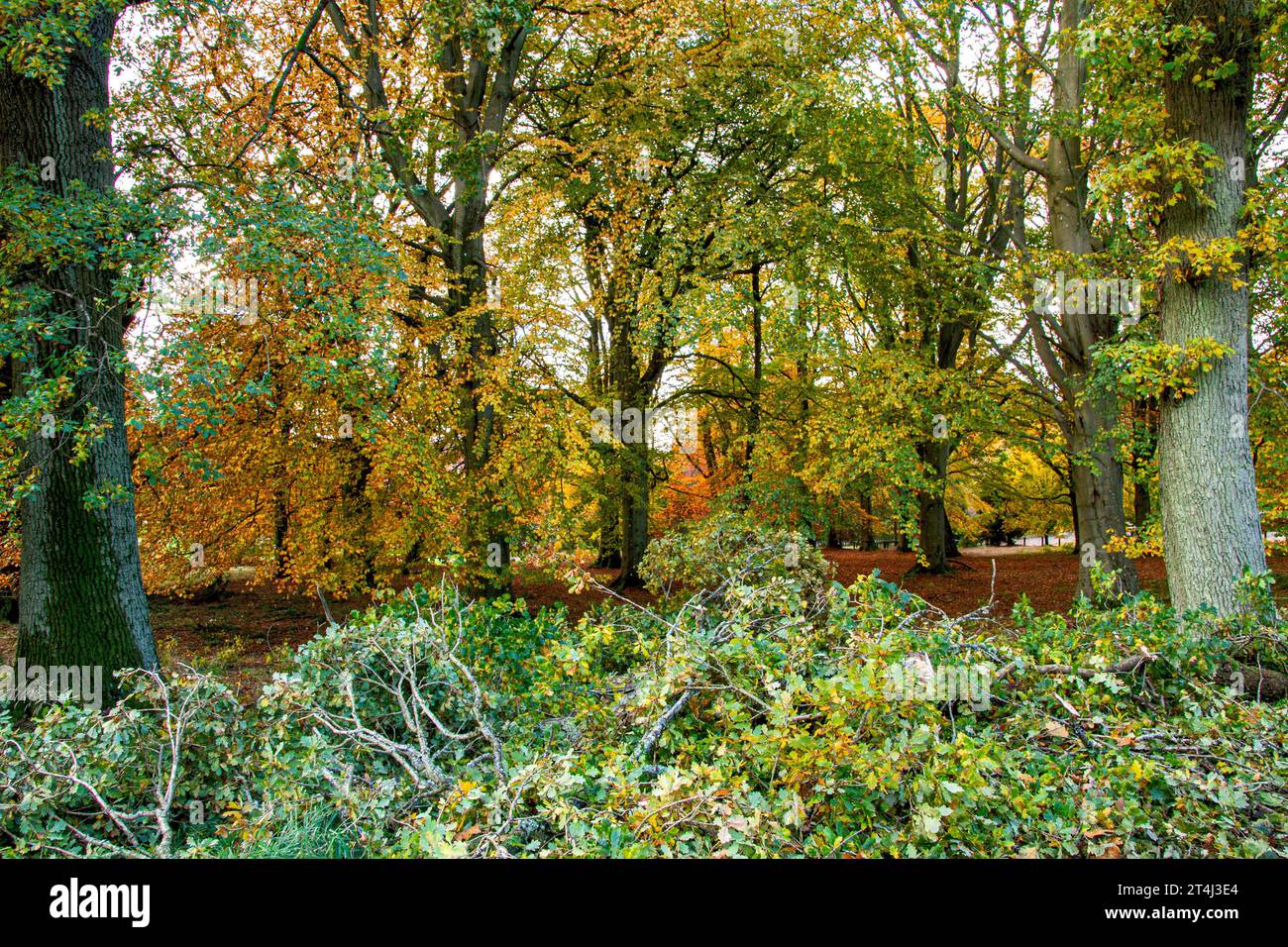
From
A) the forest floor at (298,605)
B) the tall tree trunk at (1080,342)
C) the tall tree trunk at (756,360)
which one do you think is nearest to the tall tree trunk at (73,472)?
the forest floor at (298,605)

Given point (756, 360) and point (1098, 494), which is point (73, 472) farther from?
point (1098, 494)

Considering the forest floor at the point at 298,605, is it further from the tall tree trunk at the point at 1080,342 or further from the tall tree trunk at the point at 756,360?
the tall tree trunk at the point at 756,360

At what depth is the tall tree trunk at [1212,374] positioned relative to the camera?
6.52 m

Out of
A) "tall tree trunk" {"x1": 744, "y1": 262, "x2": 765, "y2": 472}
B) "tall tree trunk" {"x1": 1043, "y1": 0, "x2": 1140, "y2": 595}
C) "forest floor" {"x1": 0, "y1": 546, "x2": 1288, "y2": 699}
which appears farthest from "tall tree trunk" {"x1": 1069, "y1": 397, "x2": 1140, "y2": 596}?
"tall tree trunk" {"x1": 744, "y1": 262, "x2": 765, "y2": 472}

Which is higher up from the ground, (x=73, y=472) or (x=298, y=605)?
(x=73, y=472)

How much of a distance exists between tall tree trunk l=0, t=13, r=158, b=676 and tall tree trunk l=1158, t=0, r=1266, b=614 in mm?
9967

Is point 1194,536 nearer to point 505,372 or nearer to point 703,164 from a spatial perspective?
point 505,372

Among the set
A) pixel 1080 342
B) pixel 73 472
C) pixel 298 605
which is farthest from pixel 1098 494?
pixel 298 605

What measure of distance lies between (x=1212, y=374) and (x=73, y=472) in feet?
35.6

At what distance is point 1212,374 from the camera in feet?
21.9

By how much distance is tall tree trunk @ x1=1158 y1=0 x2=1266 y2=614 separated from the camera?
6523 mm

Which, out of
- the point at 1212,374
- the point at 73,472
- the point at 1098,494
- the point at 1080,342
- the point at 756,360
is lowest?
the point at 1098,494

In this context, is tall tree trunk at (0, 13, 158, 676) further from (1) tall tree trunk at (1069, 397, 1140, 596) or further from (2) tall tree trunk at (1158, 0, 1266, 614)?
(1) tall tree trunk at (1069, 397, 1140, 596)
